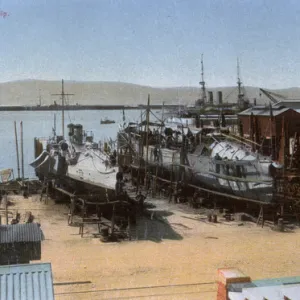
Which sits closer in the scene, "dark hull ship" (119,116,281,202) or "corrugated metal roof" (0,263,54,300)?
"corrugated metal roof" (0,263,54,300)

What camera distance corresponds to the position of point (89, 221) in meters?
24.6

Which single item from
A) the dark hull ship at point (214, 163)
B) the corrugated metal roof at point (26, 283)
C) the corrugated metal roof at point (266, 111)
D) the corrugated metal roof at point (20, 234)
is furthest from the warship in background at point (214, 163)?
the corrugated metal roof at point (26, 283)

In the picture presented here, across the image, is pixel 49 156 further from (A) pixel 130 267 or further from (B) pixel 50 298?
(B) pixel 50 298

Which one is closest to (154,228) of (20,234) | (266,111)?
(20,234)

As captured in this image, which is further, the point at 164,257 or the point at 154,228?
the point at 154,228

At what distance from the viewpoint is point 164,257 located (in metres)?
18.8

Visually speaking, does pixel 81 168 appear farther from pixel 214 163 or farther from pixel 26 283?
pixel 26 283

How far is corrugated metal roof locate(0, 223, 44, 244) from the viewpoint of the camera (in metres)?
13.0

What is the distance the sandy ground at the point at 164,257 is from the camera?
15273 mm

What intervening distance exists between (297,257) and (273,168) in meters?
9.13

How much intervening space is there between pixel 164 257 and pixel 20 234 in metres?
7.19

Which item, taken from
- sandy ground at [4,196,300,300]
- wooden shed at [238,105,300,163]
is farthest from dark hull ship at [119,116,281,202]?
sandy ground at [4,196,300,300]

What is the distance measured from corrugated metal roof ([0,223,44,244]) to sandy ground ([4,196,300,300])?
7.65ft

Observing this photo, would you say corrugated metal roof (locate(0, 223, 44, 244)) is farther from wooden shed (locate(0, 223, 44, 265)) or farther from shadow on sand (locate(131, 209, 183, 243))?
shadow on sand (locate(131, 209, 183, 243))
